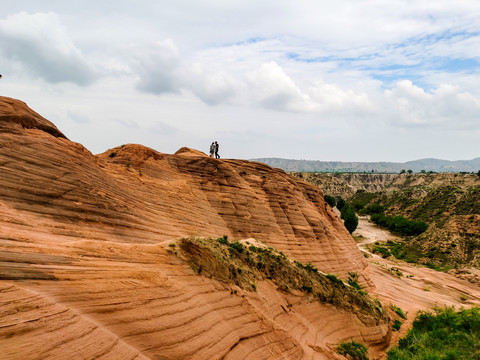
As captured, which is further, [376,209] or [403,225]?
[376,209]

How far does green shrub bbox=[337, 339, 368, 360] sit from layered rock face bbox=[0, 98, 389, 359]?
1.56 feet

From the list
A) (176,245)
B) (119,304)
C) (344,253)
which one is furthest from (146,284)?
(344,253)

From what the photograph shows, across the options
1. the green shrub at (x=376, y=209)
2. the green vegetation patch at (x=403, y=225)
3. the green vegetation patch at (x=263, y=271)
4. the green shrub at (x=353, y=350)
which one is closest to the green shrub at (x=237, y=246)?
the green vegetation patch at (x=263, y=271)

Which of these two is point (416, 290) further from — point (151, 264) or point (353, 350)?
point (151, 264)

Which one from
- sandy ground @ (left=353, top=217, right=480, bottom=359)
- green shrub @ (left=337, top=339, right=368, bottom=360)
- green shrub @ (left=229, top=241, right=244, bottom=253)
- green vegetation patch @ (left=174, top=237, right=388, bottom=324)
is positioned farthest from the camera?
sandy ground @ (left=353, top=217, right=480, bottom=359)

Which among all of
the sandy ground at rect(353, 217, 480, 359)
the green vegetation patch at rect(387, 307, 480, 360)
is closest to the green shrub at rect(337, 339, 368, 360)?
the green vegetation patch at rect(387, 307, 480, 360)

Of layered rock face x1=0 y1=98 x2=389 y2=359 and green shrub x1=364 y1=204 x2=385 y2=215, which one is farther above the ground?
layered rock face x1=0 y1=98 x2=389 y2=359

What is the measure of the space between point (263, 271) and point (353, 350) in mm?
5015

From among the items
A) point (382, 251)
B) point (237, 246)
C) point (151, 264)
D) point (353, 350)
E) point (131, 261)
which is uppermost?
point (131, 261)

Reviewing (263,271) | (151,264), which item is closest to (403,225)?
(263,271)

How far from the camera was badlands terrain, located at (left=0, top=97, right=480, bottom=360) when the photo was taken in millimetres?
7570

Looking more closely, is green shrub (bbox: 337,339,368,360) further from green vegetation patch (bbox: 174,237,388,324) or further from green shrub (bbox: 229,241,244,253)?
green shrub (bbox: 229,241,244,253)

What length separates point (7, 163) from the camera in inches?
510

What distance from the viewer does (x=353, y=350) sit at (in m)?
15.3
